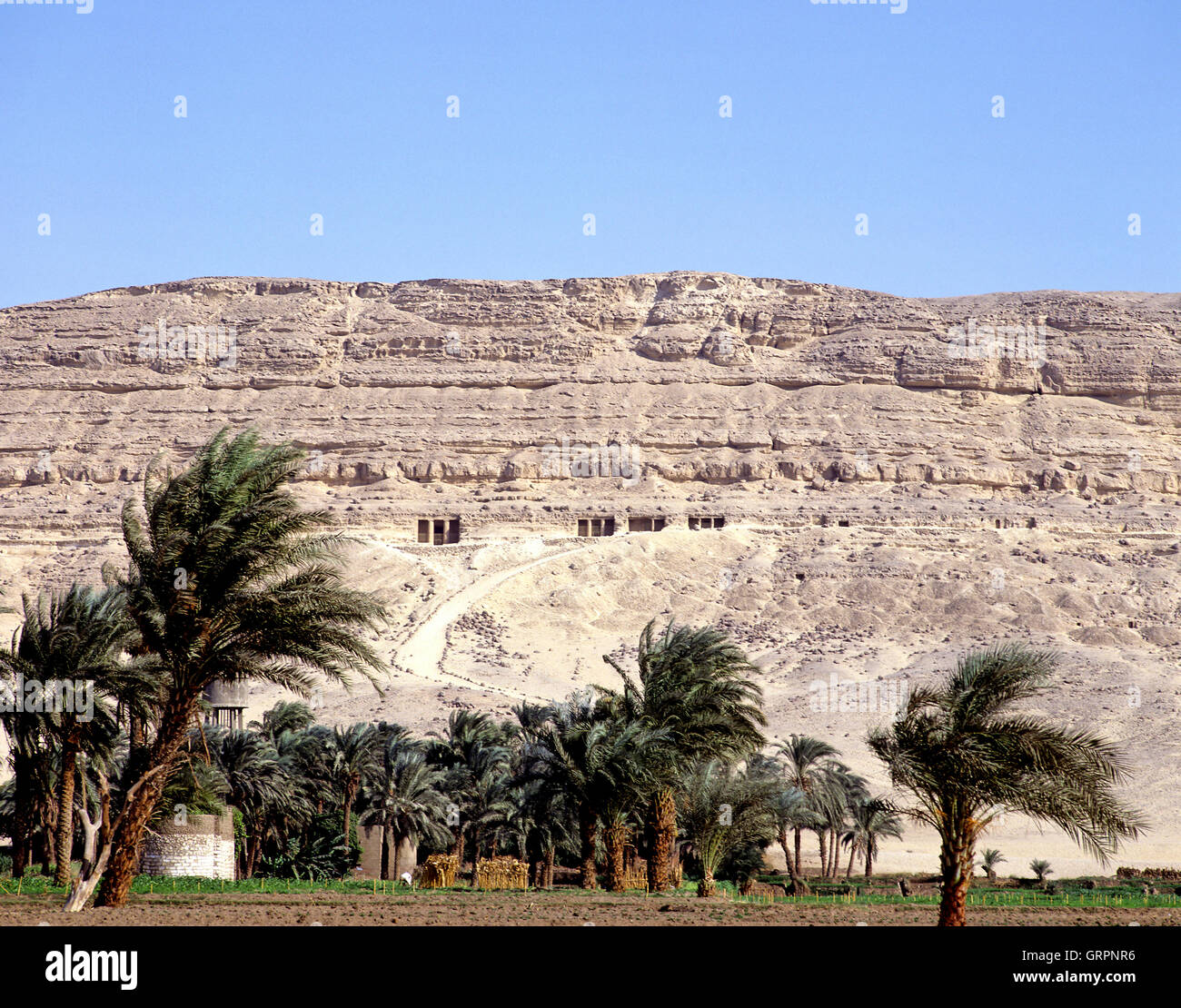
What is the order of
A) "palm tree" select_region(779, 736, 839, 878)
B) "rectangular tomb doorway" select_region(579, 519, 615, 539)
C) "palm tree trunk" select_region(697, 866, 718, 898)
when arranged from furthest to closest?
"rectangular tomb doorway" select_region(579, 519, 615, 539) < "palm tree" select_region(779, 736, 839, 878) < "palm tree trunk" select_region(697, 866, 718, 898)

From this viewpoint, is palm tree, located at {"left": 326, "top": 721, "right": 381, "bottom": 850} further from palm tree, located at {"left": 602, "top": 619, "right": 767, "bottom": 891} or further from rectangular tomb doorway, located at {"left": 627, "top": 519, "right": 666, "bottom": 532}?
rectangular tomb doorway, located at {"left": 627, "top": 519, "right": 666, "bottom": 532}

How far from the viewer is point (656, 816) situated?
80.8 feet

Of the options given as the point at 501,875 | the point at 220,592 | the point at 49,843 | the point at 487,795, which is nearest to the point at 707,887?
the point at 501,875

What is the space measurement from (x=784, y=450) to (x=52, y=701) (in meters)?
85.7

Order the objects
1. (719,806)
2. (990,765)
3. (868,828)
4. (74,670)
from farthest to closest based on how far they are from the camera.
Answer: (868,828) → (719,806) → (74,670) → (990,765)

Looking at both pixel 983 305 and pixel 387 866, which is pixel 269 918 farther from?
pixel 983 305

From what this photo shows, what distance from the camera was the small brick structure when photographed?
22859 millimetres

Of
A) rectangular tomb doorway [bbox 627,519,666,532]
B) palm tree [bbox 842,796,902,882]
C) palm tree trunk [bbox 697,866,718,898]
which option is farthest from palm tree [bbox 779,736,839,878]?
rectangular tomb doorway [bbox 627,519,666,532]

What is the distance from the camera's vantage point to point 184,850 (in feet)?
75.3

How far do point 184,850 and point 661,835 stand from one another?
7.87 metres

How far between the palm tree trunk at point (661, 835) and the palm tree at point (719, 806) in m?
0.48

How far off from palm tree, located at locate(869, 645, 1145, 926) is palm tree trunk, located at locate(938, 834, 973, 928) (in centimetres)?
1

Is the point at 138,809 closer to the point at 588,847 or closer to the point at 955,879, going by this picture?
the point at 955,879

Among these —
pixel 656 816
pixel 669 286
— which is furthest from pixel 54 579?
pixel 656 816
